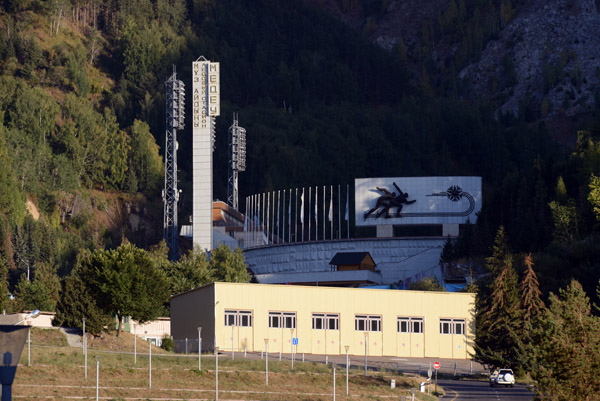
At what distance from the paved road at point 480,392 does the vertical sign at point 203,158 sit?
72879 millimetres

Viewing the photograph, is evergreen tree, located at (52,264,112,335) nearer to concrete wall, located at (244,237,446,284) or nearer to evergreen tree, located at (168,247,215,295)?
evergreen tree, located at (168,247,215,295)

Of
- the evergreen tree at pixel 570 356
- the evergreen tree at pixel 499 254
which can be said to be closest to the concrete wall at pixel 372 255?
the evergreen tree at pixel 499 254

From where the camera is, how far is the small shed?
A: 440 feet

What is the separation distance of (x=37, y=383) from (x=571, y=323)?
26302 mm

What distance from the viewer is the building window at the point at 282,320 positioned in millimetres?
89375

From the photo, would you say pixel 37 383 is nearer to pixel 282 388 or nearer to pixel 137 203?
pixel 282 388

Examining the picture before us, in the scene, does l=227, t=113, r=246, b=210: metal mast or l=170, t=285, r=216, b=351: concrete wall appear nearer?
l=170, t=285, r=216, b=351: concrete wall

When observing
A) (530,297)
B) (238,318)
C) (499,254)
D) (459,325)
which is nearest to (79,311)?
(238,318)

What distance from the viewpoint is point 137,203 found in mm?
188875

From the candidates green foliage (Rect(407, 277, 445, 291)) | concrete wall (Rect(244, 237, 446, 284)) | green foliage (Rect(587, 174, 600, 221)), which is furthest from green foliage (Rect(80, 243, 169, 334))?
concrete wall (Rect(244, 237, 446, 284))

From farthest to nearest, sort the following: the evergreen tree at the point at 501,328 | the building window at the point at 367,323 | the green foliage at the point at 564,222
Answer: the green foliage at the point at 564,222, the building window at the point at 367,323, the evergreen tree at the point at 501,328

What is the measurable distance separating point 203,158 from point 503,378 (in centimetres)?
8121

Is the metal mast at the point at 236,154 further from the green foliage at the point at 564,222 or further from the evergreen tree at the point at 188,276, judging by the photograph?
the green foliage at the point at 564,222

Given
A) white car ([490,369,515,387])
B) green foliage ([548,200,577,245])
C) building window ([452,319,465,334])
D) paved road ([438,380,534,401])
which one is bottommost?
paved road ([438,380,534,401])
